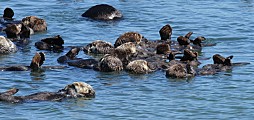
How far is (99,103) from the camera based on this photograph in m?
14.5

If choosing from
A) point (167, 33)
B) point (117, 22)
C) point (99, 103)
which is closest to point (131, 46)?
point (167, 33)

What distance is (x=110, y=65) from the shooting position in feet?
55.3

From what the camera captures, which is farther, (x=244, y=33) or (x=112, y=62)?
(x=244, y=33)

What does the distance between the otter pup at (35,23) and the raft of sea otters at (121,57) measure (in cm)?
22

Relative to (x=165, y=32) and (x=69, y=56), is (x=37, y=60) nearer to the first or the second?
(x=69, y=56)

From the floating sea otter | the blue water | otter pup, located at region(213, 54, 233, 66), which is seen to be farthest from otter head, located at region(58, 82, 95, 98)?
otter pup, located at region(213, 54, 233, 66)

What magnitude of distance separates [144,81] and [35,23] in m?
6.37

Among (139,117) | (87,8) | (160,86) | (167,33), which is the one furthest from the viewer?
(87,8)

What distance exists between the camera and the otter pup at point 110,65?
16.9 metres

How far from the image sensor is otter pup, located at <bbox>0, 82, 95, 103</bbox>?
1412 centimetres

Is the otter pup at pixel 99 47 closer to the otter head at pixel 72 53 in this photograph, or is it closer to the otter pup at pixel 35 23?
the otter head at pixel 72 53

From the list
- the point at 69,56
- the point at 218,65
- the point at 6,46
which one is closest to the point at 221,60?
the point at 218,65

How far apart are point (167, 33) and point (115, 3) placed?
6.99 meters

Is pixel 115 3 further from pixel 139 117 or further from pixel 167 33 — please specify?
pixel 139 117
